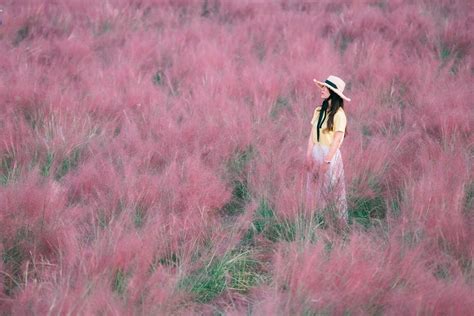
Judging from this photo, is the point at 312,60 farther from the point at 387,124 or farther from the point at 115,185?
the point at 115,185

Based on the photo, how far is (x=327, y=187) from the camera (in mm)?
3268

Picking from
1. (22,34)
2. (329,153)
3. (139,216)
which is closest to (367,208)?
(329,153)

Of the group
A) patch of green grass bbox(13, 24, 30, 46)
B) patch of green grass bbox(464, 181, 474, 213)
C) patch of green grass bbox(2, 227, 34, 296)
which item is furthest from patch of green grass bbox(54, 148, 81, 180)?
patch of green grass bbox(13, 24, 30, 46)

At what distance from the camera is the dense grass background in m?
2.32

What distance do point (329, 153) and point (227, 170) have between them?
1.13 meters

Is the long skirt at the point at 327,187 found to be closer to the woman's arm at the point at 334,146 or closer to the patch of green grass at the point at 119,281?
the woman's arm at the point at 334,146

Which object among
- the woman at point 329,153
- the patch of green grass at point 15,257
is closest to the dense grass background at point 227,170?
the patch of green grass at point 15,257

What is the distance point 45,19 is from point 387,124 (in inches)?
255

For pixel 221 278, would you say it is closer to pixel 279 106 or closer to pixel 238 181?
pixel 238 181

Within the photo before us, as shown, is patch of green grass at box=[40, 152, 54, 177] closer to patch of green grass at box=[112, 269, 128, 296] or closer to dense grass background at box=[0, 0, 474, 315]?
dense grass background at box=[0, 0, 474, 315]

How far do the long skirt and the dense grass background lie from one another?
0.34ft

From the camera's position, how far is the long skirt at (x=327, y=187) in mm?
3160

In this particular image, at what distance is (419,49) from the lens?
7070 mm

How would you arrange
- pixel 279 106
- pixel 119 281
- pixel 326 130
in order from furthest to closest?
pixel 279 106 < pixel 326 130 < pixel 119 281
